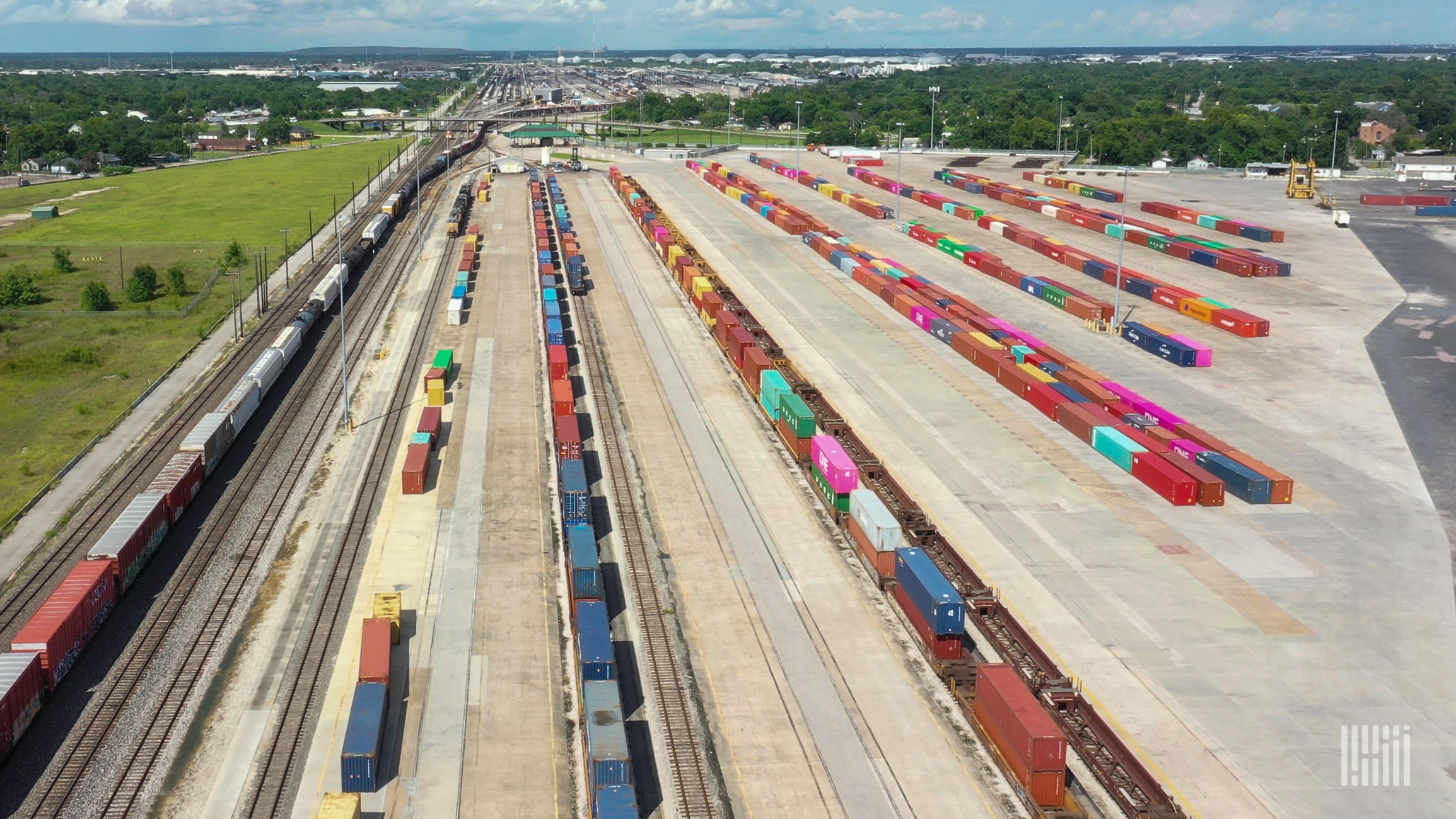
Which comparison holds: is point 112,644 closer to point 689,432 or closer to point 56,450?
point 56,450

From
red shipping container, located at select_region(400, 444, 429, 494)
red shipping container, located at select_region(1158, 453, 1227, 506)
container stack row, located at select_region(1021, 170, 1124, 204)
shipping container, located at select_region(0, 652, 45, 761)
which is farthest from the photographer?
container stack row, located at select_region(1021, 170, 1124, 204)

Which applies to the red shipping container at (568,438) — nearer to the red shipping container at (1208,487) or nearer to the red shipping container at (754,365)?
the red shipping container at (754,365)

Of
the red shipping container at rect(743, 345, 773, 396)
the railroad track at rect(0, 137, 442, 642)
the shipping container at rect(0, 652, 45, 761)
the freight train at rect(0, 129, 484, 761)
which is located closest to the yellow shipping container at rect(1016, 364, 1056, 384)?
the red shipping container at rect(743, 345, 773, 396)

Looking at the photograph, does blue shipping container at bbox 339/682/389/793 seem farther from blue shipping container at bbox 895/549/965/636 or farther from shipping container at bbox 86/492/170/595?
blue shipping container at bbox 895/549/965/636

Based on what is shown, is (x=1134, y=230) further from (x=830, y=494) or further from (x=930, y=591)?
(x=930, y=591)

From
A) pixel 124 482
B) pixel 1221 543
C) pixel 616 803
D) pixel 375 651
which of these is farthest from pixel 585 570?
pixel 124 482

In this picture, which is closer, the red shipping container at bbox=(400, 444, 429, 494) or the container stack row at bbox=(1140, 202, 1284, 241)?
the red shipping container at bbox=(400, 444, 429, 494)

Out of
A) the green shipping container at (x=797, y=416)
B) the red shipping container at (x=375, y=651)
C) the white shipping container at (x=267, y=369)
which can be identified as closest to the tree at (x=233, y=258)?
the white shipping container at (x=267, y=369)
